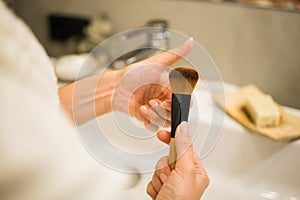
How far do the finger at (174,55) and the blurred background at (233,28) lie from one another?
25cm

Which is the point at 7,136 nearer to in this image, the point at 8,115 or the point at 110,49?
the point at 8,115

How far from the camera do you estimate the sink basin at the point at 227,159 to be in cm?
65

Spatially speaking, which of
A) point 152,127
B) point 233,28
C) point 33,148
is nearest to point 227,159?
point 152,127

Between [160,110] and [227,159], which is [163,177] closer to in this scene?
[160,110]

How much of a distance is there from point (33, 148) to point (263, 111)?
54 centimetres

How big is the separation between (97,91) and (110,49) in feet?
0.92

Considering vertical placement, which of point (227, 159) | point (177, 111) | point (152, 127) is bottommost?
point (227, 159)

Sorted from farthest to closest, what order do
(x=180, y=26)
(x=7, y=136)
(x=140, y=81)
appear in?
(x=180, y=26) → (x=140, y=81) → (x=7, y=136)

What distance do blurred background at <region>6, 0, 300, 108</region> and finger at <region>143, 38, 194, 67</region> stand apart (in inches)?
9.9

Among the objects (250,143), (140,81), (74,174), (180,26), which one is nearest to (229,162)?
(250,143)

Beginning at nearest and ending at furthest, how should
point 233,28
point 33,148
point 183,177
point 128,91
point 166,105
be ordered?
point 33,148
point 183,177
point 166,105
point 128,91
point 233,28

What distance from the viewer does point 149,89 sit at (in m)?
0.64

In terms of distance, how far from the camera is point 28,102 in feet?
0.74

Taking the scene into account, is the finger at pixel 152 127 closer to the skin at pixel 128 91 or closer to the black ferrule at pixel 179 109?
the skin at pixel 128 91
